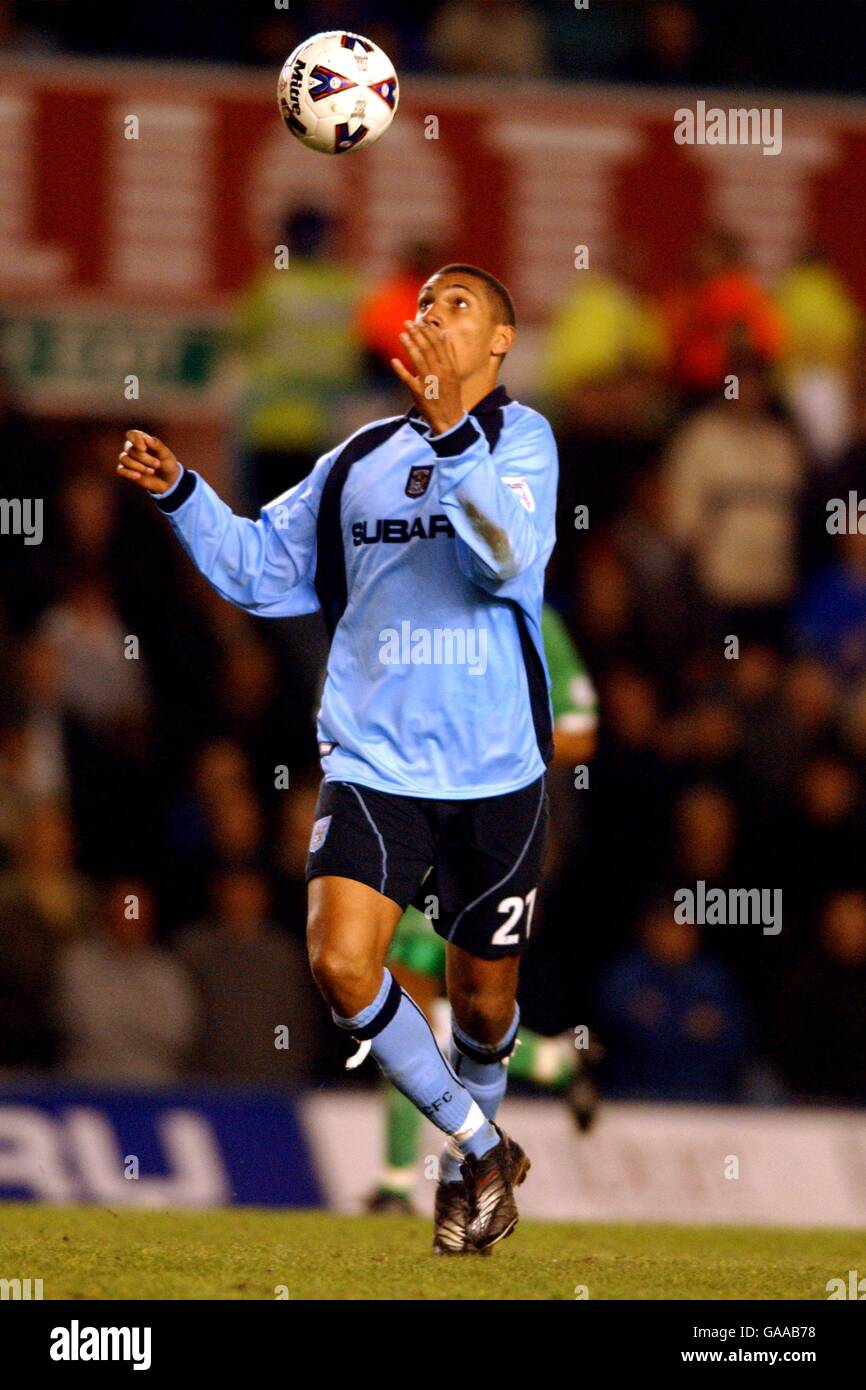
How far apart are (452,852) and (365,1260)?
115cm

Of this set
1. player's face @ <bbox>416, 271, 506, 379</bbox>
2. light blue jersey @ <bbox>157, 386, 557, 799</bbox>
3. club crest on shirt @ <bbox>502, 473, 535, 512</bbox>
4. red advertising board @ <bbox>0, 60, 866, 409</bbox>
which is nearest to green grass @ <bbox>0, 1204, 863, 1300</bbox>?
light blue jersey @ <bbox>157, 386, 557, 799</bbox>

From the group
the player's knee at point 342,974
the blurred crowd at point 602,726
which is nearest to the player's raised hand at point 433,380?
the player's knee at point 342,974

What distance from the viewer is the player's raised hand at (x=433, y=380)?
629 centimetres

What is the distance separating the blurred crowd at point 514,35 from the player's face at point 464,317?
295 inches

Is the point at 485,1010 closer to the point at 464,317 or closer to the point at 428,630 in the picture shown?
the point at 428,630

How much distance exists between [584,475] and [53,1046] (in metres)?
4.20

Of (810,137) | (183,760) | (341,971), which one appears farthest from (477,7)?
(341,971)

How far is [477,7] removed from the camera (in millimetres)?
15266

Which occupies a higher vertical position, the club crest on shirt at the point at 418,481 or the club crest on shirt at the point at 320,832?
the club crest on shirt at the point at 418,481

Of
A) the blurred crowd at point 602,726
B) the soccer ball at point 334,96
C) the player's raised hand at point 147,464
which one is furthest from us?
the blurred crowd at point 602,726

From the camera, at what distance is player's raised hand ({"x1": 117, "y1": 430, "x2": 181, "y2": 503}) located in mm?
6891

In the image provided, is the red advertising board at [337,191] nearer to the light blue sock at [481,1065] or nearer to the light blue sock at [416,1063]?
the light blue sock at [481,1065]

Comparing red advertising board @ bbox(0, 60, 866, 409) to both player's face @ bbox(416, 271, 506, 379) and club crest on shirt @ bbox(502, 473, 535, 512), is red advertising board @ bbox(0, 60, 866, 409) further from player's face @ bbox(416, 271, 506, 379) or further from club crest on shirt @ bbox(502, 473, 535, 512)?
club crest on shirt @ bbox(502, 473, 535, 512)
